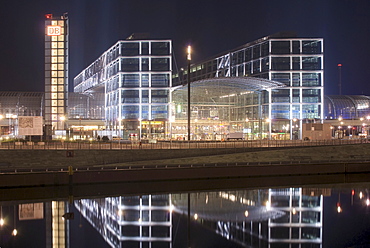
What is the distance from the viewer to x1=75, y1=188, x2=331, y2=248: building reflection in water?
98.9 feet

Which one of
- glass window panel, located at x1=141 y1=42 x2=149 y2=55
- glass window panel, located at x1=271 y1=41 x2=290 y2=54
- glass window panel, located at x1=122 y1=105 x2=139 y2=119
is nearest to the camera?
glass window panel, located at x1=141 y1=42 x2=149 y2=55

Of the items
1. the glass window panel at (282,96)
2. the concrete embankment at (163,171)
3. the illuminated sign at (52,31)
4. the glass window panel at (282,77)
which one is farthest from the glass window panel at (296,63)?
the illuminated sign at (52,31)

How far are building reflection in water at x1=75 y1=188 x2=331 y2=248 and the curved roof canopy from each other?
41.1 m

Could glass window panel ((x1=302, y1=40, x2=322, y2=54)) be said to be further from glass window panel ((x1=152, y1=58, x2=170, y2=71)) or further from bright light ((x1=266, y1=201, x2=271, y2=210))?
bright light ((x1=266, y1=201, x2=271, y2=210))

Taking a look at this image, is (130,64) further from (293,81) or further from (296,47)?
(296,47)

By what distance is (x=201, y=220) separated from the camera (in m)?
34.9

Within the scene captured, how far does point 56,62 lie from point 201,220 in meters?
64.8

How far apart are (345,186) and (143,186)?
23968 mm

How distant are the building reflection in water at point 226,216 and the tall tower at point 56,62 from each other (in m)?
54.6

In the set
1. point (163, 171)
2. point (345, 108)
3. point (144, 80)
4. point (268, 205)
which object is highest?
point (144, 80)

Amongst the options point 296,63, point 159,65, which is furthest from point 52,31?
point 296,63

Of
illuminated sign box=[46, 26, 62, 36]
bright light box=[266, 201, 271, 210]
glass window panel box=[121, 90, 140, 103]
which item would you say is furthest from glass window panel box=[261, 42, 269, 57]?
bright light box=[266, 201, 271, 210]

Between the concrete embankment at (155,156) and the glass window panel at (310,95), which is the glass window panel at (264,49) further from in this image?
the concrete embankment at (155,156)

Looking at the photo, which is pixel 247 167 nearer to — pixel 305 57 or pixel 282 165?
pixel 282 165
